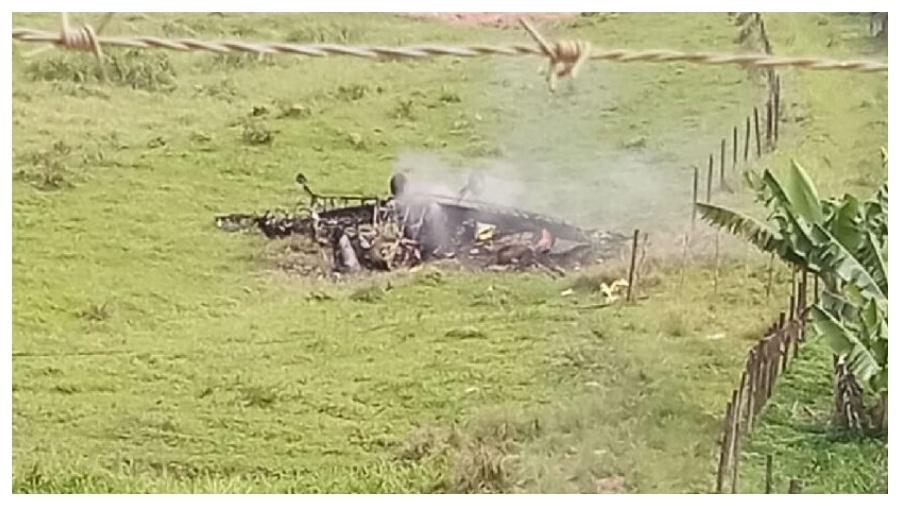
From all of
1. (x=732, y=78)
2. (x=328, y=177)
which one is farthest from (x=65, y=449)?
(x=732, y=78)

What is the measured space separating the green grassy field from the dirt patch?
0.01 meters

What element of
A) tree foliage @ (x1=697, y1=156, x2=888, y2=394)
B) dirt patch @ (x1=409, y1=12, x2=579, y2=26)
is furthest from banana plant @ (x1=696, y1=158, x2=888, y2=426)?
dirt patch @ (x1=409, y1=12, x2=579, y2=26)

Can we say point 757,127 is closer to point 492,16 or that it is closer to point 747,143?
point 747,143

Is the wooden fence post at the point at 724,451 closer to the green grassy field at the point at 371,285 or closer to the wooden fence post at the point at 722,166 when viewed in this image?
the green grassy field at the point at 371,285

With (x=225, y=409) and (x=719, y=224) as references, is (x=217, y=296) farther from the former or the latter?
(x=719, y=224)

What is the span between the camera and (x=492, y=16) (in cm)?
123

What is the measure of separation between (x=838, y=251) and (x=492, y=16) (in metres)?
0.38

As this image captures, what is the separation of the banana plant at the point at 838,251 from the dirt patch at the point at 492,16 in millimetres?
221

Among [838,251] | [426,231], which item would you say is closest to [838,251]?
[838,251]

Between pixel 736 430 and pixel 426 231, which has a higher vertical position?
pixel 426 231

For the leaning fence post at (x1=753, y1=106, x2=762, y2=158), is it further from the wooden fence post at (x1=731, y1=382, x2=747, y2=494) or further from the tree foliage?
the wooden fence post at (x1=731, y1=382, x2=747, y2=494)

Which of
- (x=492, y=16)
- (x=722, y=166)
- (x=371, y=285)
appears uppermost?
(x=492, y=16)

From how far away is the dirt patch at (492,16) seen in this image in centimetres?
122

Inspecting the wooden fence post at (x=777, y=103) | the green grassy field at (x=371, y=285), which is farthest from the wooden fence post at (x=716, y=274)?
the wooden fence post at (x=777, y=103)
